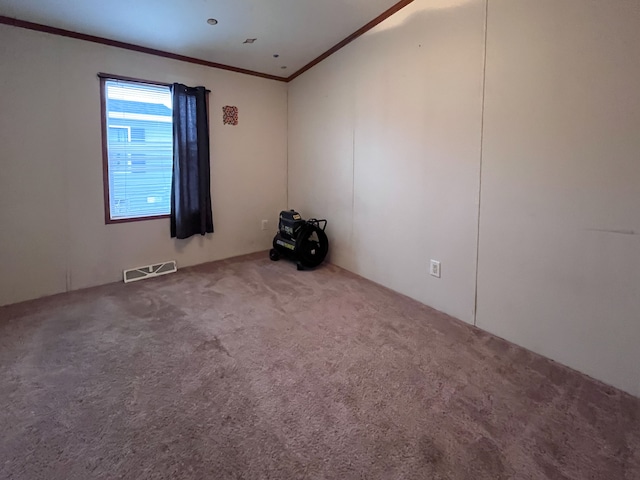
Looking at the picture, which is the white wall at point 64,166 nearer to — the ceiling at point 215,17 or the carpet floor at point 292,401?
the ceiling at point 215,17

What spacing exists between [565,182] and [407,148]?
1.25m

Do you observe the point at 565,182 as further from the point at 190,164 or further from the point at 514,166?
the point at 190,164

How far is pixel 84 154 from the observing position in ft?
10.4

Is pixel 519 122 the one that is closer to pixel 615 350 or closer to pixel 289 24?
pixel 615 350

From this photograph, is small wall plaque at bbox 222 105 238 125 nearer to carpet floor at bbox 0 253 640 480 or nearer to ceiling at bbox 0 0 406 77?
ceiling at bbox 0 0 406 77

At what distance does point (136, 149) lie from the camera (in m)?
3.50

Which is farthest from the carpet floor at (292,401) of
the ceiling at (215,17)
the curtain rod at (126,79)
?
the ceiling at (215,17)

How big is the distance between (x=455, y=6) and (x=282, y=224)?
8.44ft

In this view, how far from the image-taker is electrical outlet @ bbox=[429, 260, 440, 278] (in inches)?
107

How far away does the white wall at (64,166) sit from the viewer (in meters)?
2.83

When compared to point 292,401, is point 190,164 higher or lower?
higher

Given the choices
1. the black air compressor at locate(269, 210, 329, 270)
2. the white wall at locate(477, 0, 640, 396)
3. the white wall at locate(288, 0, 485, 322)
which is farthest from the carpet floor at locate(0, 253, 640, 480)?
the black air compressor at locate(269, 210, 329, 270)

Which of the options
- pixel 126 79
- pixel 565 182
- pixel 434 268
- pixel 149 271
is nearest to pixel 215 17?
pixel 126 79

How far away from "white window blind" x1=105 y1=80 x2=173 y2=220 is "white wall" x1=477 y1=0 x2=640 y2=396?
10.3 ft
